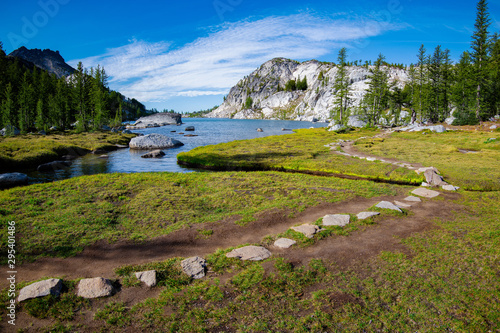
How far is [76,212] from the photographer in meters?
13.9

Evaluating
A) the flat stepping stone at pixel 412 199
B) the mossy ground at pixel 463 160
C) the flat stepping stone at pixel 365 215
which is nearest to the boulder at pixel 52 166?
the flat stepping stone at pixel 365 215

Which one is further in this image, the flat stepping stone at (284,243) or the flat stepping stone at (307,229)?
the flat stepping stone at (307,229)

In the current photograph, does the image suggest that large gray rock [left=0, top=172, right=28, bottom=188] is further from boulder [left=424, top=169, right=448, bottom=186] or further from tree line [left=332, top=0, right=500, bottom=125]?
tree line [left=332, top=0, right=500, bottom=125]

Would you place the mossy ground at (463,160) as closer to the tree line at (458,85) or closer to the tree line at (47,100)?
the tree line at (458,85)

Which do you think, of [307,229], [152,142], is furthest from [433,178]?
[152,142]

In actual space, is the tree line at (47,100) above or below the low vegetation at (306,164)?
above

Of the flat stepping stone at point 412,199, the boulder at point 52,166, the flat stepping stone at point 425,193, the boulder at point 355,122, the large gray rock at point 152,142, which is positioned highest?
the boulder at point 355,122

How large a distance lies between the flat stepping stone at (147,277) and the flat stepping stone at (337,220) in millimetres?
8148

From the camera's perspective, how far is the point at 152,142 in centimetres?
5481

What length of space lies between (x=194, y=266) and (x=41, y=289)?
14.7ft

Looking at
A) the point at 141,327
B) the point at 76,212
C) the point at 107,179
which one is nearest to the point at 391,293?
the point at 141,327

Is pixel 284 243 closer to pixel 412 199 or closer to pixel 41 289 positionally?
pixel 41 289

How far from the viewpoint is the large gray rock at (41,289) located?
7.33 meters

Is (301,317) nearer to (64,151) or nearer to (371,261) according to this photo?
(371,261)
